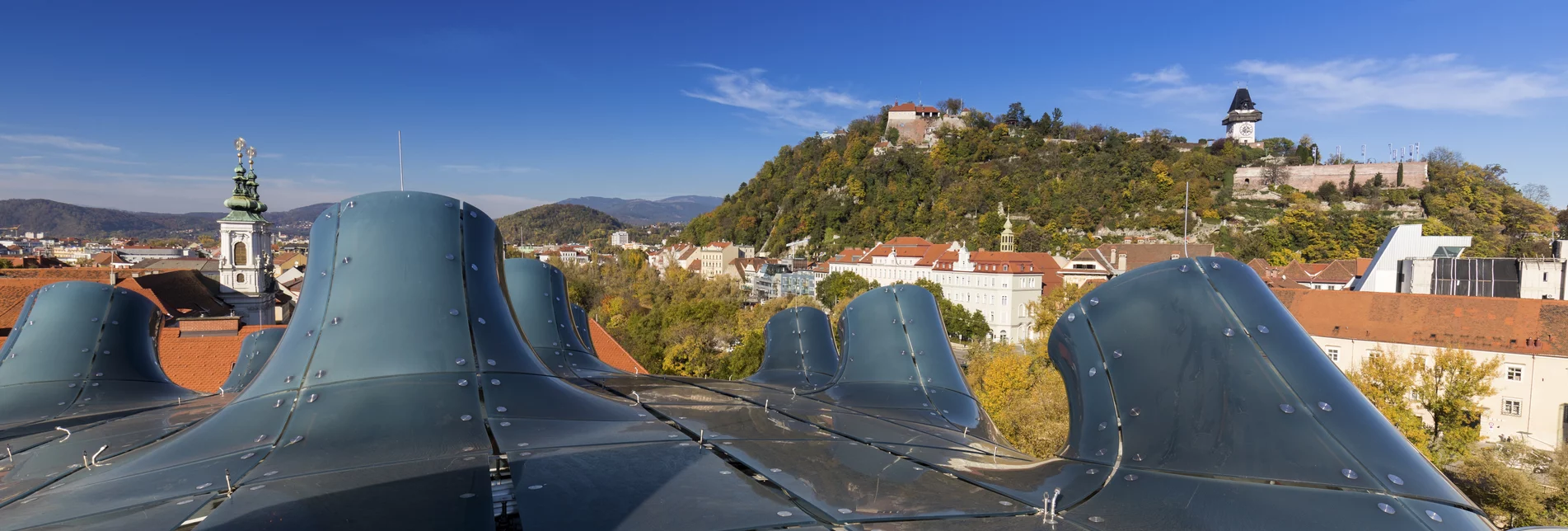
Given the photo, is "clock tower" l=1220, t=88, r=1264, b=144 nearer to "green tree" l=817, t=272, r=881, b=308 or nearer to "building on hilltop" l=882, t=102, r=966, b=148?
"building on hilltop" l=882, t=102, r=966, b=148

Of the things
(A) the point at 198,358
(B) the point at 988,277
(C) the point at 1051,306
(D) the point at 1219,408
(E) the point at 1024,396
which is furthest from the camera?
(B) the point at 988,277

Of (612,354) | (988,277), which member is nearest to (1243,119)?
(988,277)

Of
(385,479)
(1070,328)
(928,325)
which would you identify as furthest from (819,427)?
(928,325)

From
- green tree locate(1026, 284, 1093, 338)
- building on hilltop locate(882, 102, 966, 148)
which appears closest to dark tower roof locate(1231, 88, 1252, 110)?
building on hilltop locate(882, 102, 966, 148)

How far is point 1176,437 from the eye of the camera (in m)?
3.36

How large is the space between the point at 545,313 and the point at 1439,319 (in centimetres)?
4428

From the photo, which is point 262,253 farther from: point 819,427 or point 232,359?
point 819,427

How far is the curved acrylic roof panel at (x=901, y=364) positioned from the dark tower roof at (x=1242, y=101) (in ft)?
473

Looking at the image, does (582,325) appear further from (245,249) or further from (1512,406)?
(1512,406)

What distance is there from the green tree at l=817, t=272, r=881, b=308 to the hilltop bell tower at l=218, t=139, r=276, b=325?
4778 cm

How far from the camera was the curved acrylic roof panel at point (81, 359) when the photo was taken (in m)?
6.07

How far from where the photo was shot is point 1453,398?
89.7 ft

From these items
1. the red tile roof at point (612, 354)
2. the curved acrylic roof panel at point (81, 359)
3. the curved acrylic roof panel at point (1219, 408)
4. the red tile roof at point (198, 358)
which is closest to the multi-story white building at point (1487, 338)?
the red tile roof at point (612, 354)

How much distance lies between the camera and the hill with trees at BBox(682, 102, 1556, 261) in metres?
85.3
